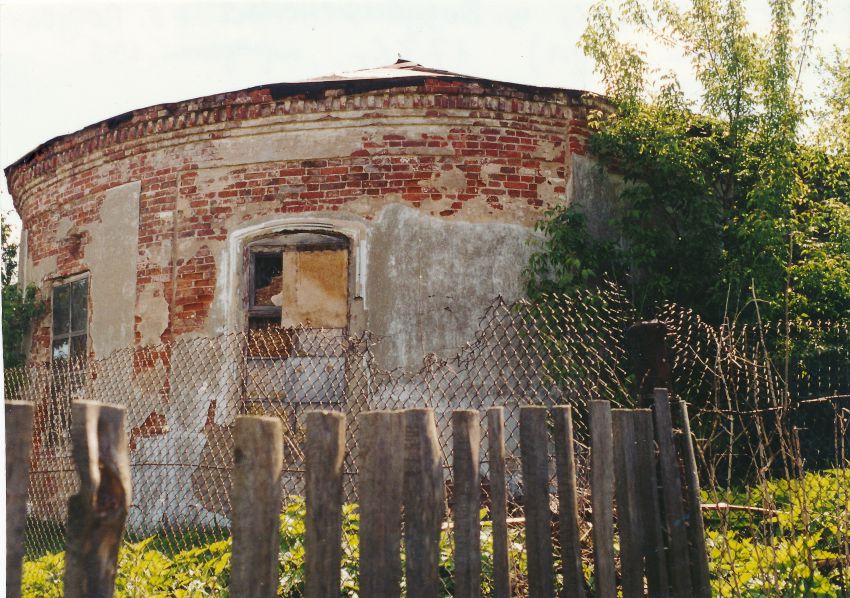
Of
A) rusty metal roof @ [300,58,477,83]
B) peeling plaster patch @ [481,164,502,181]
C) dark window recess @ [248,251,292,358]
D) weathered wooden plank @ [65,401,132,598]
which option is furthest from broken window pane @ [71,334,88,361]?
weathered wooden plank @ [65,401,132,598]

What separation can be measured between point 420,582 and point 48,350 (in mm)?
8223

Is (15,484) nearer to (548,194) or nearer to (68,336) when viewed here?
(548,194)

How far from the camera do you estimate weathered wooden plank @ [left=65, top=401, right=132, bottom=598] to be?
181 cm

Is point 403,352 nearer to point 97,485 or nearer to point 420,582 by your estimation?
point 420,582

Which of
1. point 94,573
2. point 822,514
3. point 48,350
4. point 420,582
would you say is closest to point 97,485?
point 94,573

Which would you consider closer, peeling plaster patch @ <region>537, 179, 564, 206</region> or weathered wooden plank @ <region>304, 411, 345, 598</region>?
weathered wooden plank @ <region>304, 411, 345, 598</region>

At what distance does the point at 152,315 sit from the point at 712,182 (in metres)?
5.75

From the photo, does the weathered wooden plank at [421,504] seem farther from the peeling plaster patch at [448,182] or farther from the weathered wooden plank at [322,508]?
the peeling plaster patch at [448,182]

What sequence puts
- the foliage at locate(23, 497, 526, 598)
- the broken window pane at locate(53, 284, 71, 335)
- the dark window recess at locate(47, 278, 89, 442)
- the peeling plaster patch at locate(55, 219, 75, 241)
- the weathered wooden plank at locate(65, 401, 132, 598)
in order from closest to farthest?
the weathered wooden plank at locate(65, 401, 132, 598)
the foliage at locate(23, 497, 526, 598)
the dark window recess at locate(47, 278, 89, 442)
the peeling plaster patch at locate(55, 219, 75, 241)
the broken window pane at locate(53, 284, 71, 335)

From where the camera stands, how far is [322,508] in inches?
87.0

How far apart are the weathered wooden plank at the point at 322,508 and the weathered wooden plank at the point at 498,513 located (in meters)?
0.58

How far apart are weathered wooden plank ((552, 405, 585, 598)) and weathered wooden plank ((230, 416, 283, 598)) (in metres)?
1.07

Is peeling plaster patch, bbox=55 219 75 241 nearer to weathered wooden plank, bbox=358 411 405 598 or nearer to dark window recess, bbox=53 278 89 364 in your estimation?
dark window recess, bbox=53 278 89 364

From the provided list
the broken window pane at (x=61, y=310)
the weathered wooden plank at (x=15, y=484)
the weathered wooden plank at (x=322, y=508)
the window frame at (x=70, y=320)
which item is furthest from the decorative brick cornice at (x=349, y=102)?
the weathered wooden plank at (x=15, y=484)
